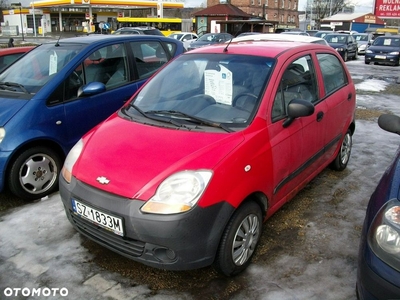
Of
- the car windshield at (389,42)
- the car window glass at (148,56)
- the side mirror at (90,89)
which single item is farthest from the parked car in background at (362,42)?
the side mirror at (90,89)

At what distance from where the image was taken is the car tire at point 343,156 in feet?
16.0

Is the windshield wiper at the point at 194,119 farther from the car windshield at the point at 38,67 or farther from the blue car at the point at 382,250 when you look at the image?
the car windshield at the point at 38,67

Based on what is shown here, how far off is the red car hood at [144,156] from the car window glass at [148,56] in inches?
96.0

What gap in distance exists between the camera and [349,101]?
465cm

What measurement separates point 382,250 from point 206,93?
6.48 feet

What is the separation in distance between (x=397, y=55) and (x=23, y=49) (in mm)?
18996

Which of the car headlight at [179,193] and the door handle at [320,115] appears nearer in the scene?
the car headlight at [179,193]

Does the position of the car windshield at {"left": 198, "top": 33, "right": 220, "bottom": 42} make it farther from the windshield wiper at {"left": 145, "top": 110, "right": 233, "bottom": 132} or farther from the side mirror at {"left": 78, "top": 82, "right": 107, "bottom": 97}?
the windshield wiper at {"left": 145, "top": 110, "right": 233, "bottom": 132}

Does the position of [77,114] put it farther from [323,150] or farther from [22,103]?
[323,150]

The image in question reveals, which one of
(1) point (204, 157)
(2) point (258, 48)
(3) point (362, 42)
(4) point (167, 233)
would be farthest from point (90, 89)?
(3) point (362, 42)

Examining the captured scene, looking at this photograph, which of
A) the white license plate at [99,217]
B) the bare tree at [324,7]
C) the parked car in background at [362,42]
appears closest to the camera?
the white license plate at [99,217]

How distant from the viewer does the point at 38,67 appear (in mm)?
4715

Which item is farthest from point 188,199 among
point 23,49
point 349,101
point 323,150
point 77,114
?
point 23,49

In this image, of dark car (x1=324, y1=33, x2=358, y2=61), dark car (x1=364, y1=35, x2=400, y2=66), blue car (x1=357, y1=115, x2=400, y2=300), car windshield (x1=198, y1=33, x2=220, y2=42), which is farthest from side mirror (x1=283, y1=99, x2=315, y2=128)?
dark car (x1=324, y1=33, x2=358, y2=61)
